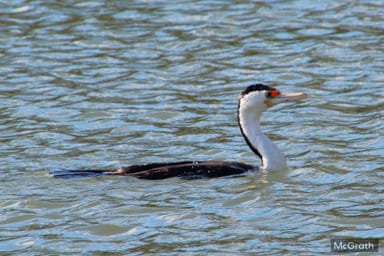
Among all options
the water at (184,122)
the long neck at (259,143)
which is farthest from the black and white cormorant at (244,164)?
the water at (184,122)

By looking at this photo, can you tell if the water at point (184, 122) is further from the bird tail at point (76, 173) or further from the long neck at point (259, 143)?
the long neck at point (259, 143)

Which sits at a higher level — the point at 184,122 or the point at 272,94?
the point at 272,94

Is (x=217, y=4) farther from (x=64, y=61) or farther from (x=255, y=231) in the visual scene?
(x=255, y=231)

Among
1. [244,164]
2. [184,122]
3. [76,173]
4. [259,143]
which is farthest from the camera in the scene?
[184,122]

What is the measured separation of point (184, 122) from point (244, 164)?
2108 millimetres

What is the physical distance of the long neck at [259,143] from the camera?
12430mm

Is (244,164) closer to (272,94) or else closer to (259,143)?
(259,143)

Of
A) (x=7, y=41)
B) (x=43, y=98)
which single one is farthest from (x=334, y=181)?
(x=7, y=41)

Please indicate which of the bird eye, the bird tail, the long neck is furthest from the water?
the bird eye

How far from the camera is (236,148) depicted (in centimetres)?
1346

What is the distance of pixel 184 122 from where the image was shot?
564 inches

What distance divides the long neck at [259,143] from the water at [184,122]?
212mm

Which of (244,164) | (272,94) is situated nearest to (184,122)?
(272,94)

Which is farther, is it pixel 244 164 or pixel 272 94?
pixel 272 94
